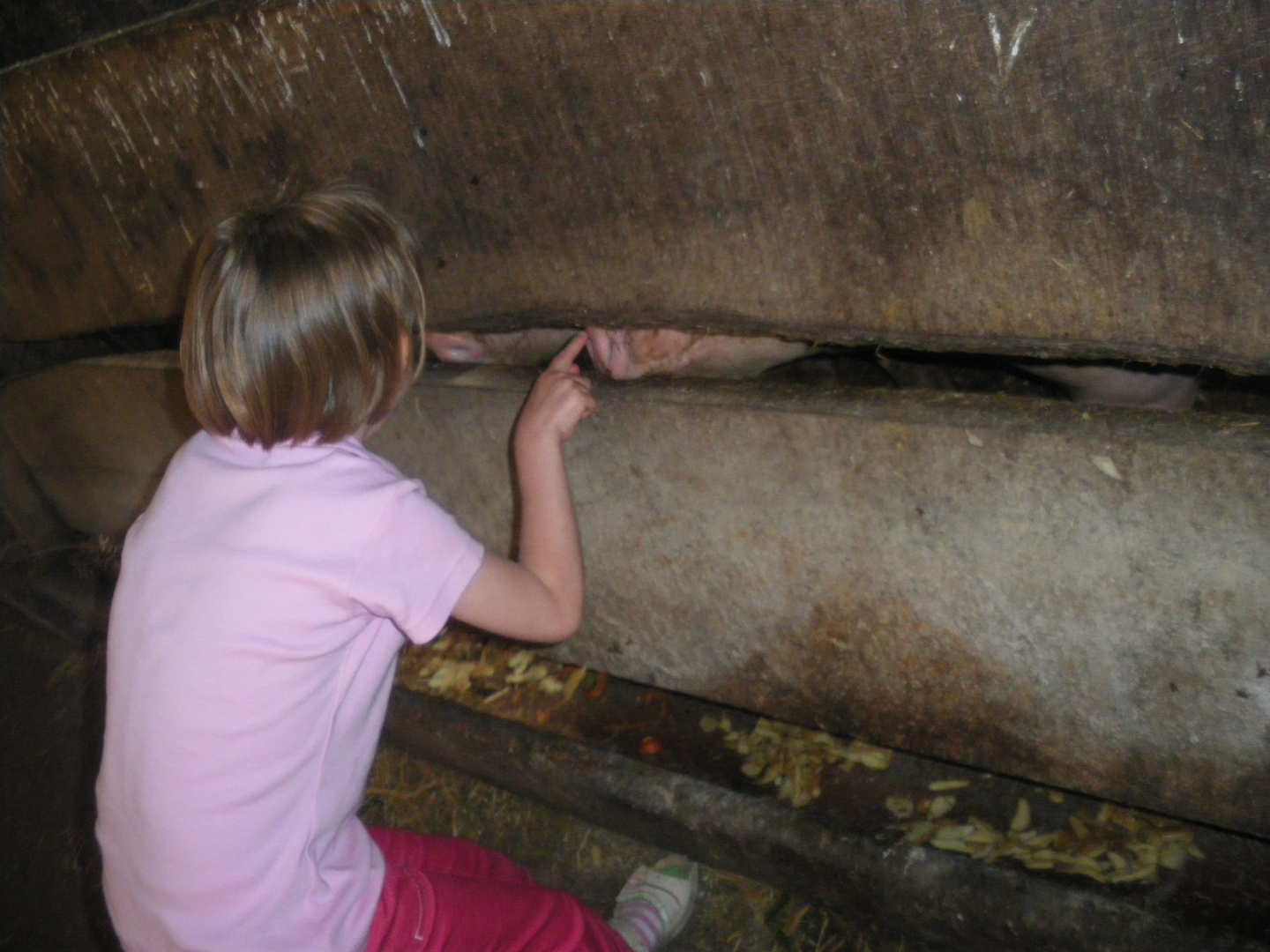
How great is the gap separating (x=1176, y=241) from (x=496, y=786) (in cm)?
232

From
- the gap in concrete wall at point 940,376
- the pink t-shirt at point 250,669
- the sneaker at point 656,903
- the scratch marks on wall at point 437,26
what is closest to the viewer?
the pink t-shirt at point 250,669

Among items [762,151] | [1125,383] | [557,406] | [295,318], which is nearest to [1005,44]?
[762,151]

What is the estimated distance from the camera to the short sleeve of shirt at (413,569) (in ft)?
5.62

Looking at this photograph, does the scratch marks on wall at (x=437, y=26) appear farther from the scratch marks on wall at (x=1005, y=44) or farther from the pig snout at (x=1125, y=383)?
the pig snout at (x=1125, y=383)

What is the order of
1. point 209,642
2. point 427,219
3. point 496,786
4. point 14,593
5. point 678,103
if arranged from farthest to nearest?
point 14,593
point 496,786
point 427,219
point 678,103
point 209,642

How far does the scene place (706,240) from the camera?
2.23 m

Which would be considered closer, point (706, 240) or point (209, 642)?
point (209, 642)

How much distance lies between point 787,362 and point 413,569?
127cm

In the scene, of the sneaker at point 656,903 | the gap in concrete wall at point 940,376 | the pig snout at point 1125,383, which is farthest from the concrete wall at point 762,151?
the sneaker at point 656,903

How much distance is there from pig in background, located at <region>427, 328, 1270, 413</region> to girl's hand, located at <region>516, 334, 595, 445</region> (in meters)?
0.14

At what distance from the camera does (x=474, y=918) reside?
1991 mm

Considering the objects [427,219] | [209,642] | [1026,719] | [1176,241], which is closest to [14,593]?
[427,219]

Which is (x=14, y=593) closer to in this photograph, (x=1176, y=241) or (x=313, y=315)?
(x=313, y=315)

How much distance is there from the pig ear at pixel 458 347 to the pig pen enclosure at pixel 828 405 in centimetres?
3
